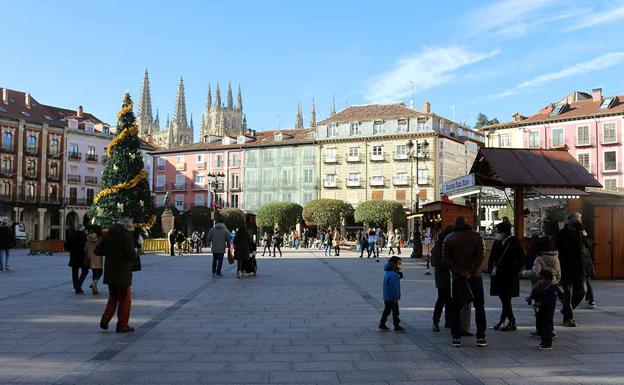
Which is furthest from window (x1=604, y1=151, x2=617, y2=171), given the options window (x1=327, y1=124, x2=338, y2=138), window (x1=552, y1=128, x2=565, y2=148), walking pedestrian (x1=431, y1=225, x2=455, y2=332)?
walking pedestrian (x1=431, y1=225, x2=455, y2=332)

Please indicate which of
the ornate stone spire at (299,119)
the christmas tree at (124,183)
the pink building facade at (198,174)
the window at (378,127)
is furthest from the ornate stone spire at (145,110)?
the christmas tree at (124,183)

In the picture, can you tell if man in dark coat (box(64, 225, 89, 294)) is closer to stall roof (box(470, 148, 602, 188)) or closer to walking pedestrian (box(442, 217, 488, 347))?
walking pedestrian (box(442, 217, 488, 347))

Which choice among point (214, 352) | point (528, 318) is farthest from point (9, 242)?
point (528, 318)

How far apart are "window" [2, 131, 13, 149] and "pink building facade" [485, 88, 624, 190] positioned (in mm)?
51778

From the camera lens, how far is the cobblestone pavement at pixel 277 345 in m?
5.88

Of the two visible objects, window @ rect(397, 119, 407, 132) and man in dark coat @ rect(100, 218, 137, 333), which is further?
window @ rect(397, 119, 407, 132)

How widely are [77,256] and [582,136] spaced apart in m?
52.5

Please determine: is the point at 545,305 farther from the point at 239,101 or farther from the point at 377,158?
the point at 239,101

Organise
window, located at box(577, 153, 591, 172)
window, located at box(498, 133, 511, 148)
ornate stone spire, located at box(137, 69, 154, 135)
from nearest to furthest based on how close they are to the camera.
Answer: window, located at box(577, 153, 591, 172)
window, located at box(498, 133, 511, 148)
ornate stone spire, located at box(137, 69, 154, 135)

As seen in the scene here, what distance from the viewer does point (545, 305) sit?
7.40 metres

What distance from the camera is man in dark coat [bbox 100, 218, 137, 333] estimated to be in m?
8.27

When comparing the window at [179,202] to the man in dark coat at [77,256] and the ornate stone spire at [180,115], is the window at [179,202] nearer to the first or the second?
the ornate stone spire at [180,115]

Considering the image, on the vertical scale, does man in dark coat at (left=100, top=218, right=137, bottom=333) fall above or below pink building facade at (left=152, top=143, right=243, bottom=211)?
below

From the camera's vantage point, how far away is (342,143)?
68500 millimetres
